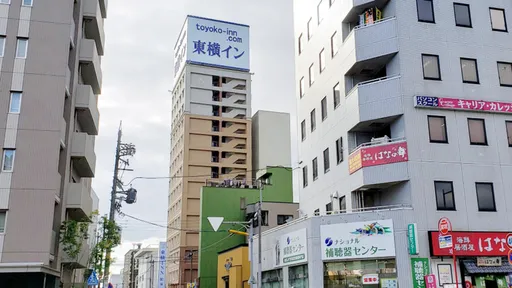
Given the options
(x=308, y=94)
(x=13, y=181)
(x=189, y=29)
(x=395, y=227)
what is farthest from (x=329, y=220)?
(x=189, y=29)

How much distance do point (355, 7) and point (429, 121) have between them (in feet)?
24.1

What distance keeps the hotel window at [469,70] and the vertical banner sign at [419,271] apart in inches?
365

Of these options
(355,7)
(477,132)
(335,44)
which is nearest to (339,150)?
(335,44)

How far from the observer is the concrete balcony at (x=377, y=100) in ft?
80.1

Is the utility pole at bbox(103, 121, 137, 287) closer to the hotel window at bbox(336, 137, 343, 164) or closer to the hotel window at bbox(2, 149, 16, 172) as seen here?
the hotel window at bbox(2, 149, 16, 172)

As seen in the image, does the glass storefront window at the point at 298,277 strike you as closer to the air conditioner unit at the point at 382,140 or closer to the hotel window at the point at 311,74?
the air conditioner unit at the point at 382,140

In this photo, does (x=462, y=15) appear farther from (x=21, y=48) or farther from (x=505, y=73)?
(x=21, y=48)

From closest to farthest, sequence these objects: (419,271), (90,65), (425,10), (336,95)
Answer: (419,271) → (425,10) → (336,95) → (90,65)

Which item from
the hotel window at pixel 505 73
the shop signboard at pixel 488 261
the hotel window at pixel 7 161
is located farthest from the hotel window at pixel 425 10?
the hotel window at pixel 7 161

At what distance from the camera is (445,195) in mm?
23375

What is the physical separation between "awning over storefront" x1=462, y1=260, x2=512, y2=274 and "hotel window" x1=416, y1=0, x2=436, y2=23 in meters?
12.0

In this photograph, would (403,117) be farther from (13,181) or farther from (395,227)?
(13,181)

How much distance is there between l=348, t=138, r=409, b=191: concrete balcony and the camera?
23.6 metres

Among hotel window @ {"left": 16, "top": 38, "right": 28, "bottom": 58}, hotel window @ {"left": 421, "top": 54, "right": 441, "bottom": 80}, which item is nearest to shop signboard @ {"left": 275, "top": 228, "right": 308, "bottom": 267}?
hotel window @ {"left": 421, "top": 54, "right": 441, "bottom": 80}
